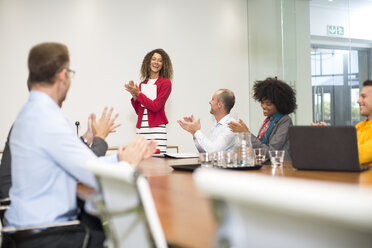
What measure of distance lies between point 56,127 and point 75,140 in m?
0.09

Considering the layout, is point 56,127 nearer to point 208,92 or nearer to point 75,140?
point 75,140

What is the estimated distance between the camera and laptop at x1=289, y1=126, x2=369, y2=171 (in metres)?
2.22

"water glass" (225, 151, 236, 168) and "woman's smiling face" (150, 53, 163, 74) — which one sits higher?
"woman's smiling face" (150, 53, 163, 74)

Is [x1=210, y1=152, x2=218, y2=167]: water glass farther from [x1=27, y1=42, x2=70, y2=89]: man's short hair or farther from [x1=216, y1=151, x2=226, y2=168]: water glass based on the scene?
[x1=27, y1=42, x2=70, y2=89]: man's short hair

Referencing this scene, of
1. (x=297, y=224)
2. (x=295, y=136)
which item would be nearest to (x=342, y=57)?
(x=295, y=136)

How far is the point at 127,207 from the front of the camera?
3.74ft

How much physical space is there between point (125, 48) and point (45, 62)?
14.5ft

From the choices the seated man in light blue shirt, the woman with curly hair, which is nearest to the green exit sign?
the woman with curly hair

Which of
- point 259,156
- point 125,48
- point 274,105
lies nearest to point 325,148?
point 259,156

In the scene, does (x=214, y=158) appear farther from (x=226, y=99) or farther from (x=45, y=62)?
(x=226, y=99)

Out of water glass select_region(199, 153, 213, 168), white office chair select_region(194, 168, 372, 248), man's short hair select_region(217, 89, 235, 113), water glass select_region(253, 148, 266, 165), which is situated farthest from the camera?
man's short hair select_region(217, 89, 235, 113)

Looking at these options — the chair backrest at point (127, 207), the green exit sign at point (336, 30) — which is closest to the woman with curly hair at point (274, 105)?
the green exit sign at point (336, 30)

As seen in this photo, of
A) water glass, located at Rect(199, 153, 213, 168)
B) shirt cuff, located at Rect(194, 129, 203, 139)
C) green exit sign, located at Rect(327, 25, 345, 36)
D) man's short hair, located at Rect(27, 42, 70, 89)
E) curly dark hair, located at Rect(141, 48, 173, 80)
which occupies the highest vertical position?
green exit sign, located at Rect(327, 25, 345, 36)

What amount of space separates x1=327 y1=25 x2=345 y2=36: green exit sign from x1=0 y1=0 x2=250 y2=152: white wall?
73.7 inches
